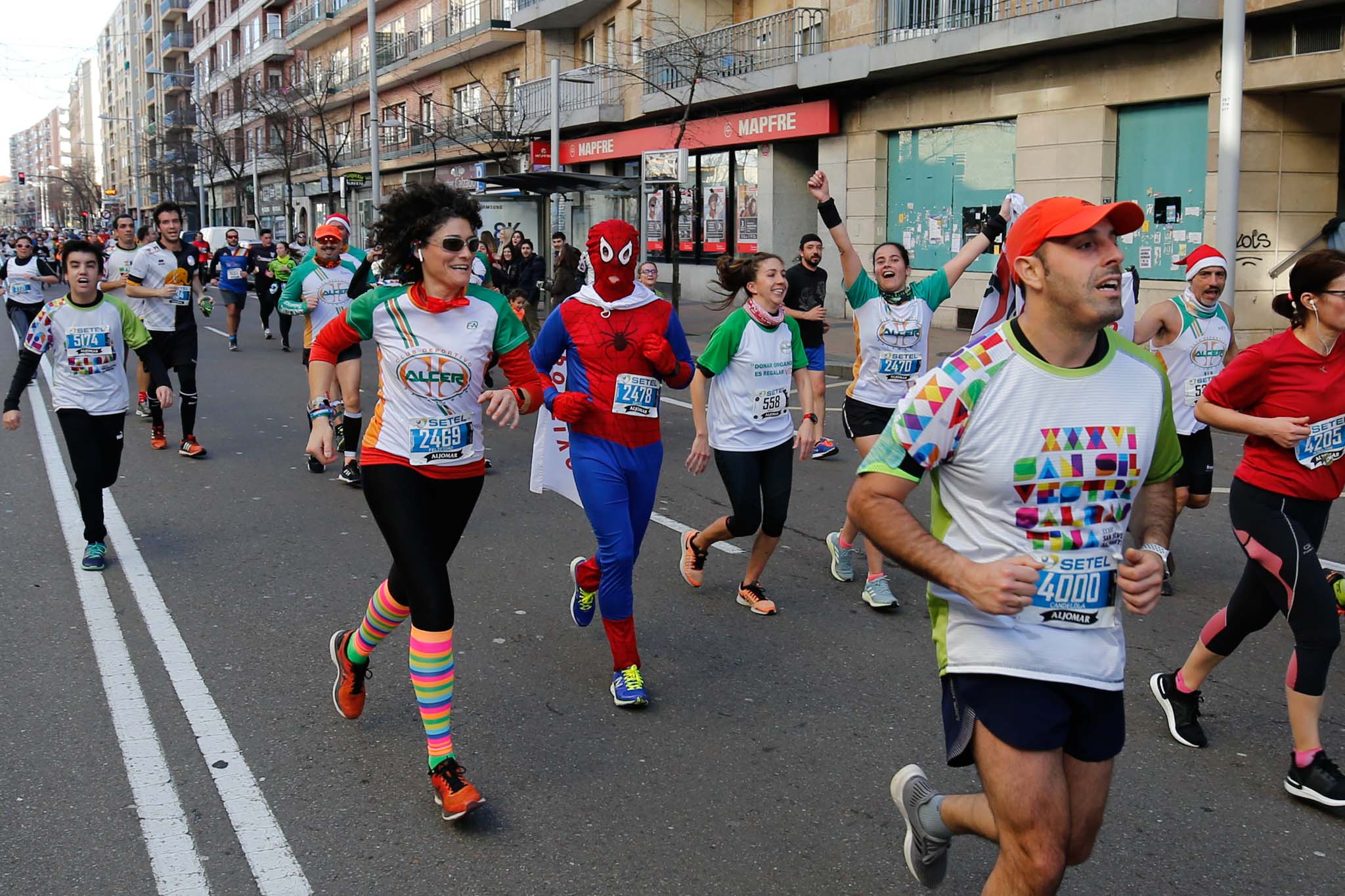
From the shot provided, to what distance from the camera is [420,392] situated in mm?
4352

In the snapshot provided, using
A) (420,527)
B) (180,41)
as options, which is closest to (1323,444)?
(420,527)

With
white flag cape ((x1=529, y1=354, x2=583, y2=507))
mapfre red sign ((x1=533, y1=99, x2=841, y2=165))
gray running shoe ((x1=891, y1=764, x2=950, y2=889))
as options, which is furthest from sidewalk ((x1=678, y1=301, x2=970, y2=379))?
gray running shoe ((x1=891, y1=764, x2=950, y2=889))

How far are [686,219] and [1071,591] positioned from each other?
91.4 ft

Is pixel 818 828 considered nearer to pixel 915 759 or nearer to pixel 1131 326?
pixel 915 759

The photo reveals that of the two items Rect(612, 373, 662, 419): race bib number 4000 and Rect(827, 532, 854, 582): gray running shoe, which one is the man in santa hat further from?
Rect(612, 373, 662, 419): race bib number 4000

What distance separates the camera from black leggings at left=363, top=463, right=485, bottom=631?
4.02 meters

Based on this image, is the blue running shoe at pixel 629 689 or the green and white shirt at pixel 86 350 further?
the green and white shirt at pixel 86 350

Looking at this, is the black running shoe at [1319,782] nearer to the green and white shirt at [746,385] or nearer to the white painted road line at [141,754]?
the green and white shirt at [746,385]

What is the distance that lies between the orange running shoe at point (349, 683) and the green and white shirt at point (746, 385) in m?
2.11

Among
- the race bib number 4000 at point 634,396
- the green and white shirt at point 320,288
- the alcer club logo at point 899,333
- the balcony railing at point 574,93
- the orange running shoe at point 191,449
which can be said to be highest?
the balcony railing at point 574,93

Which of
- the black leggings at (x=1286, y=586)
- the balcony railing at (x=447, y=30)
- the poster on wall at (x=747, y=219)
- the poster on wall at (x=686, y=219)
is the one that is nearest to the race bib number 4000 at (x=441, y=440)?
the black leggings at (x=1286, y=586)

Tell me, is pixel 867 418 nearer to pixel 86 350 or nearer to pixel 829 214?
pixel 829 214

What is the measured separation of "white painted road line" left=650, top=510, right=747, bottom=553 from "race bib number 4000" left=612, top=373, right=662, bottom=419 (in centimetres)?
231

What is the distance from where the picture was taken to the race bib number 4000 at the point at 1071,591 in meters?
2.64
